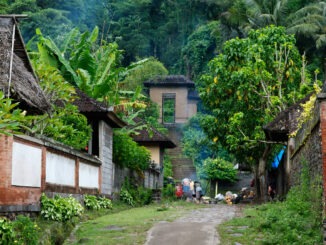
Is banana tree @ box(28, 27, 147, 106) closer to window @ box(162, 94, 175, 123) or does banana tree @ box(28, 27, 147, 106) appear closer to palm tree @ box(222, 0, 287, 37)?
palm tree @ box(222, 0, 287, 37)

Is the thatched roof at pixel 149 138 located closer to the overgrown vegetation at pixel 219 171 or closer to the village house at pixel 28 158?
the overgrown vegetation at pixel 219 171

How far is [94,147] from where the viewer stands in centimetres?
2369

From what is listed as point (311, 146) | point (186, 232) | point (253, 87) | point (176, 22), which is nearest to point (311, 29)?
point (253, 87)

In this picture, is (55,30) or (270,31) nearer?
(270,31)

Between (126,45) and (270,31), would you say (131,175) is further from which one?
(126,45)

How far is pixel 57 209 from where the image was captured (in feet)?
48.1

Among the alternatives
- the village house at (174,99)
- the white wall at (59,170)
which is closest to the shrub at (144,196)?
the white wall at (59,170)

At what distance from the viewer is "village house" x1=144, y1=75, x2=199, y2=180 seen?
52.8m

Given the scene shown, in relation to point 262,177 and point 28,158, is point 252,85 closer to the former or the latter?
point 262,177

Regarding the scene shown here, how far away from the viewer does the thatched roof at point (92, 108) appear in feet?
74.5

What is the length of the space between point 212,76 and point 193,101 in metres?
25.8

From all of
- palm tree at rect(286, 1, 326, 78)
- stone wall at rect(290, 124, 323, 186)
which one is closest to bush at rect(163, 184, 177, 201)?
palm tree at rect(286, 1, 326, 78)

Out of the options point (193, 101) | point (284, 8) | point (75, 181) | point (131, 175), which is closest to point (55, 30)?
point (193, 101)

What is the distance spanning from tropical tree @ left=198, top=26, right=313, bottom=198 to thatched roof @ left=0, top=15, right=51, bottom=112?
10749 millimetres
